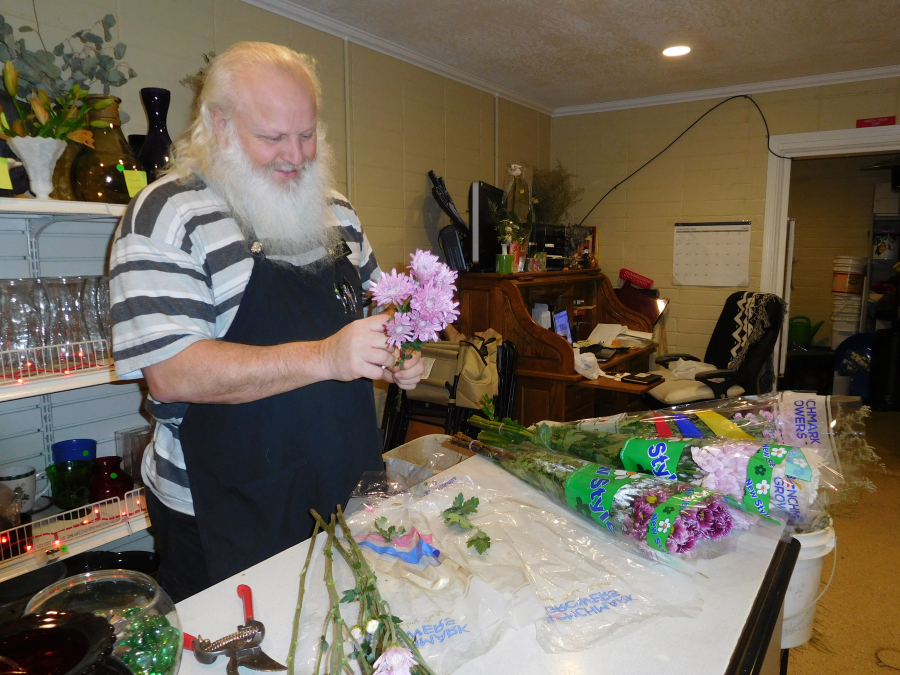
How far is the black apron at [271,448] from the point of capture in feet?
4.14

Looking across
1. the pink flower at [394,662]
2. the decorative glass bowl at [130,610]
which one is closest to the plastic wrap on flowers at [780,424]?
the pink flower at [394,662]

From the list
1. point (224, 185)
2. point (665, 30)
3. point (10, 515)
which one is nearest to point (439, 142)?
point (665, 30)

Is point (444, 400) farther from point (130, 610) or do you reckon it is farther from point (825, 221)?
point (825, 221)

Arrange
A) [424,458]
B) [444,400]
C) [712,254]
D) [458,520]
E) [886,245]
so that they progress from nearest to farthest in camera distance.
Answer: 1. [458,520]
2. [424,458]
3. [444,400]
4. [712,254]
5. [886,245]

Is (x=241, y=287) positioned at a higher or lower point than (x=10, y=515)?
higher

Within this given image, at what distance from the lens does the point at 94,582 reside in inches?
26.9

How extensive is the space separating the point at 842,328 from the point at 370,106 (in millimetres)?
5646

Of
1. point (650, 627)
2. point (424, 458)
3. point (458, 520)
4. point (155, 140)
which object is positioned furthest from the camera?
point (424, 458)

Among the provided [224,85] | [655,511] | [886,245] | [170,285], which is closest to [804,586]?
[655,511]

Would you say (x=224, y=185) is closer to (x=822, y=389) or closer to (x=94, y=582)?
(x=94, y=582)

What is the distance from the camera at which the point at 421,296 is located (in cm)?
92

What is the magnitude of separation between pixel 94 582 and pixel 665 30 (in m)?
3.53

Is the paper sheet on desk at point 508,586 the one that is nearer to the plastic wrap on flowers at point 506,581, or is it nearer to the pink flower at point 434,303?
the plastic wrap on flowers at point 506,581

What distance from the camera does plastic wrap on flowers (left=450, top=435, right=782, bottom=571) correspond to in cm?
97
